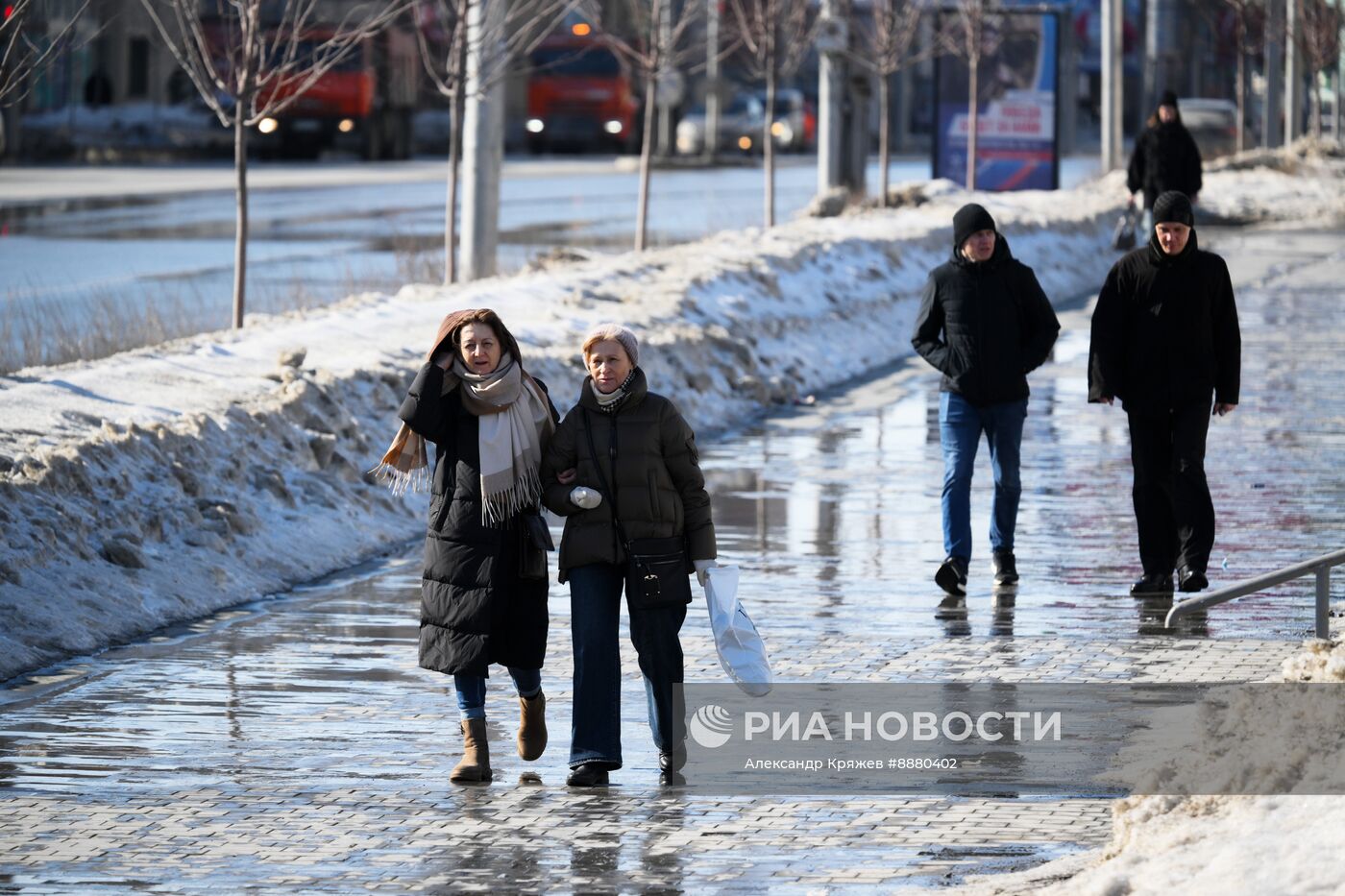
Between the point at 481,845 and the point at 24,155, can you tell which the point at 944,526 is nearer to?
the point at 481,845

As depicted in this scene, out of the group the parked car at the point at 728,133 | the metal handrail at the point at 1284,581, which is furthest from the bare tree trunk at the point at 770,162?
the parked car at the point at 728,133

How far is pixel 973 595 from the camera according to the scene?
10344mm

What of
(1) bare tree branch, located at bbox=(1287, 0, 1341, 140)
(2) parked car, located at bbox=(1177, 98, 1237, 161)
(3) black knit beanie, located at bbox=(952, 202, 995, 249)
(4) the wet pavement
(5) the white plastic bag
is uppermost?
(1) bare tree branch, located at bbox=(1287, 0, 1341, 140)

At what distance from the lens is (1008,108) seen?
34.2 metres

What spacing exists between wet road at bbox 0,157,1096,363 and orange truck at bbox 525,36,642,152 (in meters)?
9.20

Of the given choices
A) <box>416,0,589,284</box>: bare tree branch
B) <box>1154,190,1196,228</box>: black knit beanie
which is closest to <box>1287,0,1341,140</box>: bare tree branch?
<box>416,0,589,284</box>: bare tree branch

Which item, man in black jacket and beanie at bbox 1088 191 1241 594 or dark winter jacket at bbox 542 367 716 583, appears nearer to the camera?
dark winter jacket at bbox 542 367 716 583

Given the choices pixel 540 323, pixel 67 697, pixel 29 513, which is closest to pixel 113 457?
pixel 29 513

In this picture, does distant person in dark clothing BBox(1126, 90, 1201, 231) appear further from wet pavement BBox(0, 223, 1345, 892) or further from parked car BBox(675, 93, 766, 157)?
parked car BBox(675, 93, 766, 157)

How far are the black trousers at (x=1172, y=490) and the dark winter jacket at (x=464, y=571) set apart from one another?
12.5 ft

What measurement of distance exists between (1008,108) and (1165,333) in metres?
24.7

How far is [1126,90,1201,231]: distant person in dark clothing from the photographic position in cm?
2409

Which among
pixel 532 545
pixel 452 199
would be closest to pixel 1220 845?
pixel 532 545

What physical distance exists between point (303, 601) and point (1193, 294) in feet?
13.1
